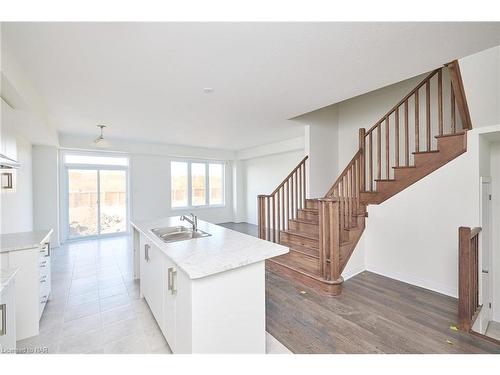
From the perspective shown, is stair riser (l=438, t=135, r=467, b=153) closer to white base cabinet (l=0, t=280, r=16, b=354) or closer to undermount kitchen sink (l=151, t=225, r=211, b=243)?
undermount kitchen sink (l=151, t=225, r=211, b=243)

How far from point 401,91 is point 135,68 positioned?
4.51m

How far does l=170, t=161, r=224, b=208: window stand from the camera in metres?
7.18

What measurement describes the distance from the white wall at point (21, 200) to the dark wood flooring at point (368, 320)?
381 cm

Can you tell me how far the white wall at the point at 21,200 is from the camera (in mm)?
3090

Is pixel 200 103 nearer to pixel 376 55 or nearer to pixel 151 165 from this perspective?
pixel 376 55

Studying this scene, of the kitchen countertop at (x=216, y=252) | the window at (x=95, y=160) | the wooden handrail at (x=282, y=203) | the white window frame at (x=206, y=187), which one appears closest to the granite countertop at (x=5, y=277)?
the kitchen countertop at (x=216, y=252)

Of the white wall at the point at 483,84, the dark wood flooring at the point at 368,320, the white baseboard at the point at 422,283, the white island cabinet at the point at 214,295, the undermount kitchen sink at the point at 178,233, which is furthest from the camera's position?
the white baseboard at the point at 422,283

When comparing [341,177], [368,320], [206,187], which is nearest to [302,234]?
[341,177]

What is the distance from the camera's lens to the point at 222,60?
6.77 ft

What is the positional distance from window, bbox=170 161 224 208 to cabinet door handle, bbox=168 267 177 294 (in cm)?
561

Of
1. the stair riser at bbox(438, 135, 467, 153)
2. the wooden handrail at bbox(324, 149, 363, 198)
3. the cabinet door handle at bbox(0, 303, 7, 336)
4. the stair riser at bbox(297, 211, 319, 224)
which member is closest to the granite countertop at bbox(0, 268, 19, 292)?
the cabinet door handle at bbox(0, 303, 7, 336)

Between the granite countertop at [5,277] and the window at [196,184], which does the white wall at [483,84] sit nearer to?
the granite countertop at [5,277]

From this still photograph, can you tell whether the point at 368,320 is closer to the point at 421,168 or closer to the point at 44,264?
the point at 421,168
